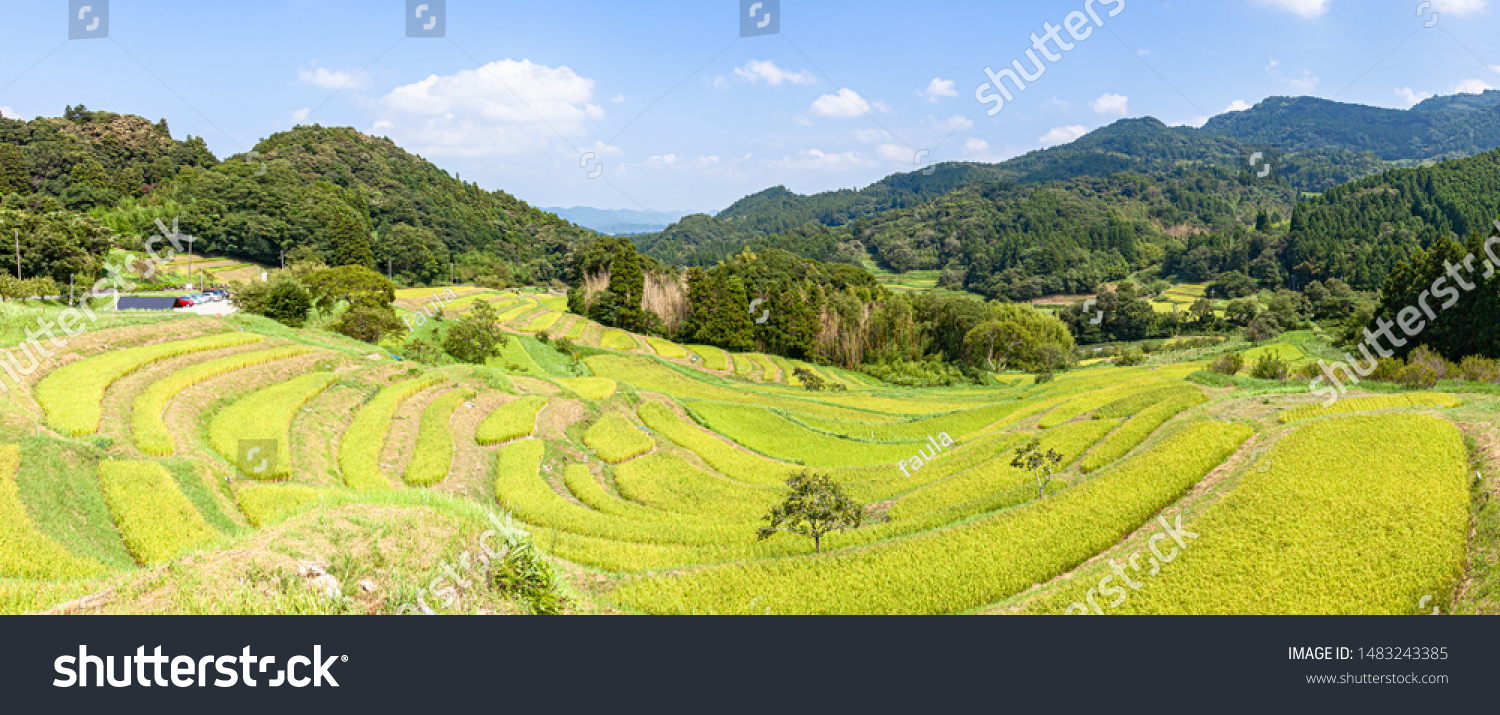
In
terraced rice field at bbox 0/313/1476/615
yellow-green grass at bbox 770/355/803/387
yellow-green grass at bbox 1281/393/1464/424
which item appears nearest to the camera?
terraced rice field at bbox 0/313/1476/615

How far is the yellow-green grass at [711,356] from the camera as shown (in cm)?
6256

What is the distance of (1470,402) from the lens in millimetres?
17438

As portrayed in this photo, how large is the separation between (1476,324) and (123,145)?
506 feet

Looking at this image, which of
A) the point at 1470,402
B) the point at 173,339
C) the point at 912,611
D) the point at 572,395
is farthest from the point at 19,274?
the point at 1470,402

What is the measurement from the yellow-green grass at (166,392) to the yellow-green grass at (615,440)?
1211 centimetres

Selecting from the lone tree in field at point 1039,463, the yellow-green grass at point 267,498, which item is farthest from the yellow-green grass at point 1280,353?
the yellow-green grass at point 267,498

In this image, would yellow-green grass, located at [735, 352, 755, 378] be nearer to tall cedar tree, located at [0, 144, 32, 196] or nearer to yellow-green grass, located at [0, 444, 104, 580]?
yellow-green grass, located at [0, 444, 104, 580]

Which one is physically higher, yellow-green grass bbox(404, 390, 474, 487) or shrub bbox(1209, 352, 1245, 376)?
shrub bbox(1209, 352, 1245, 376)

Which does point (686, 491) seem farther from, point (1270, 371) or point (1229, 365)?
point (1229, 365)

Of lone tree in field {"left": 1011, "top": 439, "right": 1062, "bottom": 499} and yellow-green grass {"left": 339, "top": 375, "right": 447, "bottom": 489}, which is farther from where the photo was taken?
yellow-green grass {"left": 339, "top": 375, "right": 447, "bottom": 489}

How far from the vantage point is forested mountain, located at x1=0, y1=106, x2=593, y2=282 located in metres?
80.0

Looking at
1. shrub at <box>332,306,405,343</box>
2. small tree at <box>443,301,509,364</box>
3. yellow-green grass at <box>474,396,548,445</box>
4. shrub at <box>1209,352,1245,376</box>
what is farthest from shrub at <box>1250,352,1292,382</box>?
shrub at <box>332,306,405,343</box>

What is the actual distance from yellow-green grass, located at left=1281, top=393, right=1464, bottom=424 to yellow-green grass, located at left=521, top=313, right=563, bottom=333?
52.4 m

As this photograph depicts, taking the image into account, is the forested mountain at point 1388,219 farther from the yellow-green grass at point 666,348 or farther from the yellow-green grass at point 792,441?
the yellow-green grass at point 792,441
